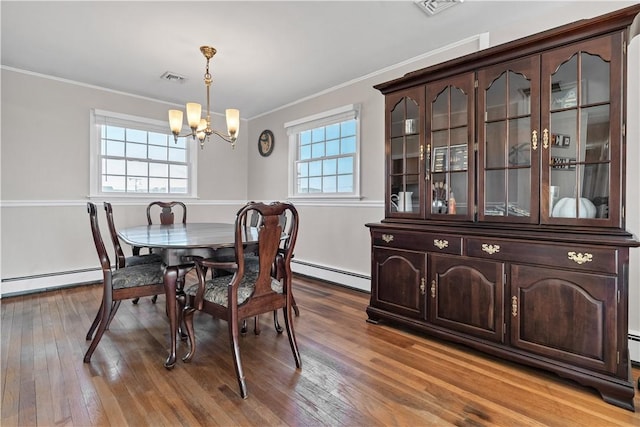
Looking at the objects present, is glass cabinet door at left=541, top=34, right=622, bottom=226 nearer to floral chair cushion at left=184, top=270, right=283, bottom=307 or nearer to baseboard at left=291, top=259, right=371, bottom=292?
floral chair cushion at left=184, top=270, right=283, bottom=307

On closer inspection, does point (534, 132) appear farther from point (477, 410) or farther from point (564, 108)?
point (477, 410)

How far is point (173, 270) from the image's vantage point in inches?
81.7

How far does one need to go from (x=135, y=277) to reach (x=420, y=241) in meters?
2.08

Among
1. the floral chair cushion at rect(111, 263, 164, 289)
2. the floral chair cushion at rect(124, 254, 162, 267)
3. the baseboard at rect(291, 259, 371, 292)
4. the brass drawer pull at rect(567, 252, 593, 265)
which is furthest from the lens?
the baseboard at rect(291, 259, 371, 292)

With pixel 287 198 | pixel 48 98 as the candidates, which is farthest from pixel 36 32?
pixel 287 198

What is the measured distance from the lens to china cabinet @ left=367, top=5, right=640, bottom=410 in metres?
1.77

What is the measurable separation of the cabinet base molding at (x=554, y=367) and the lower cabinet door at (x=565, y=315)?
5 centimetres

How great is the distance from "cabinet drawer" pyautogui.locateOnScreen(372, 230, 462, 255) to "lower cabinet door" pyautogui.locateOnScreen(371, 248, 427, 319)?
5 centimetres

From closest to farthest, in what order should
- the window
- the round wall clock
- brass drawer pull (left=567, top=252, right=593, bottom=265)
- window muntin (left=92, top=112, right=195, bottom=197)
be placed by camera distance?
brass drawer pull (left=567, top=252, right=593, bottom=265) → the window → window muntin (left=92, top=112, right=195, bottom=197) → the round wall clock

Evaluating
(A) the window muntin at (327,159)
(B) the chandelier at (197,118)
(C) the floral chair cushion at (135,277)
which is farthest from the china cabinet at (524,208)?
(C) the floral chair cushion at (135,277)

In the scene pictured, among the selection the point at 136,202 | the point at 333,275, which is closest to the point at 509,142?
the point at 333,275

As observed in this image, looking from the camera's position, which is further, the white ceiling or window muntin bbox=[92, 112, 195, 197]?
window muntin bbox=[92, 112, 195, 197]

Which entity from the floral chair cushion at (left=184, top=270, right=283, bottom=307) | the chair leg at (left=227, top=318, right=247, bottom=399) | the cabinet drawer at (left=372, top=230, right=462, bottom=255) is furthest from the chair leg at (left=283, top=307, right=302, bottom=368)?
the cabinet drawer at (left=372, top=230, right=462, bottom=255)

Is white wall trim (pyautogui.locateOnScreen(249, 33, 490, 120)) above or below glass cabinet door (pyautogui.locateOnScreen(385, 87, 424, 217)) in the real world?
above
